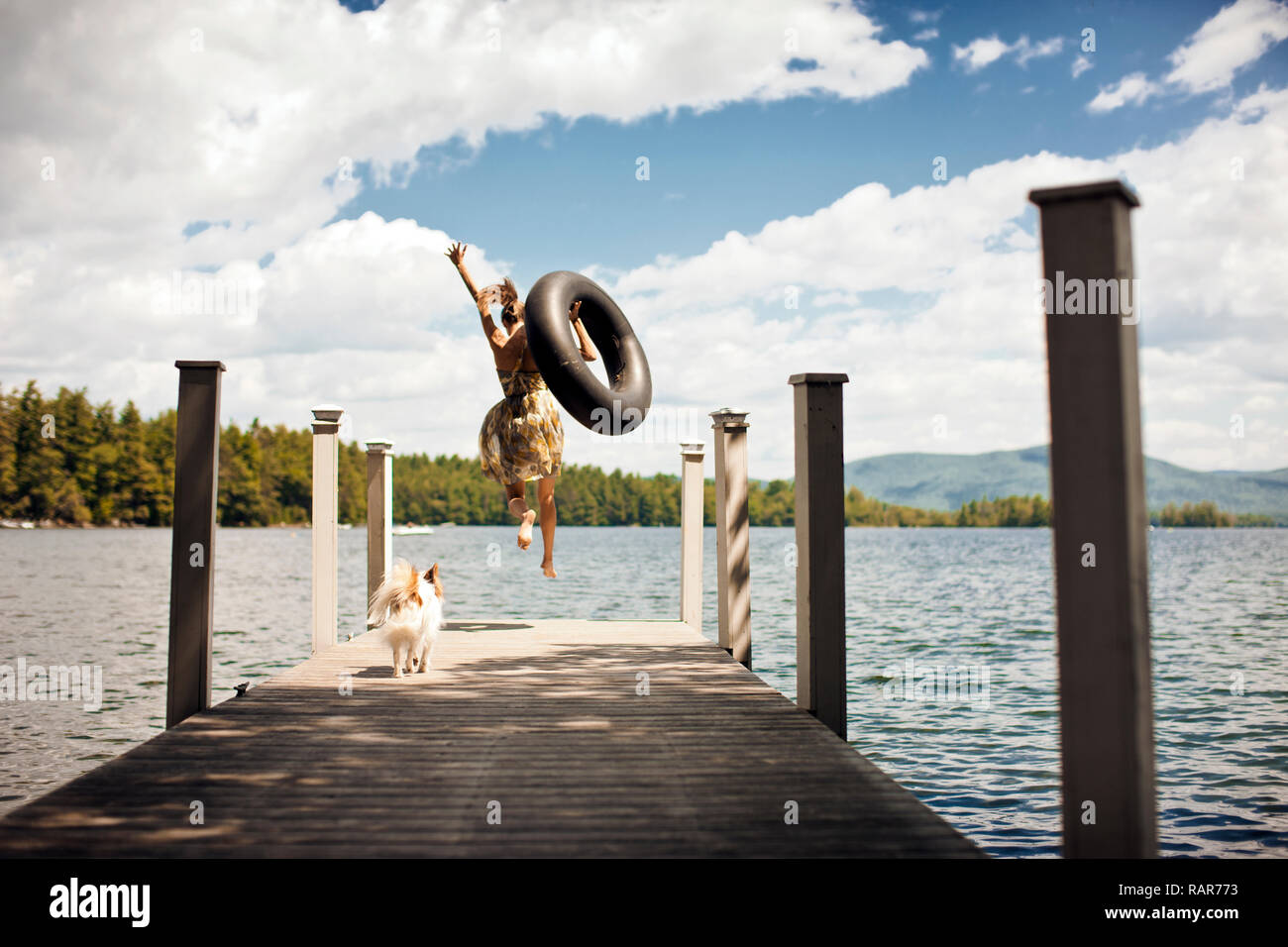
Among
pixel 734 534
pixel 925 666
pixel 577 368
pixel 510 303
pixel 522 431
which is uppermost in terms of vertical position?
pixel 510 303

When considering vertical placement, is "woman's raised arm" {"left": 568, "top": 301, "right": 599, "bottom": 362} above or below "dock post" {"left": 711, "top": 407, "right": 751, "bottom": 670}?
above

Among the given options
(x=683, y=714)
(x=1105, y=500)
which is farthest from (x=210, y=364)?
(x=1105, y=500)

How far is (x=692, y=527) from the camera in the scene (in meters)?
6.23

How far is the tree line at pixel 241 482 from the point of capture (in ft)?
168

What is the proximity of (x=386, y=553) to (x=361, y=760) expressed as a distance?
3611 millimetres

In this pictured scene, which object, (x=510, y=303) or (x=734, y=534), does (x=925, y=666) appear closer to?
(x=734, y=534)

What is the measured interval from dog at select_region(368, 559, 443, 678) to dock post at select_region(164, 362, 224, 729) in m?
0.92

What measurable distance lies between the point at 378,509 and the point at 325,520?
1149mm

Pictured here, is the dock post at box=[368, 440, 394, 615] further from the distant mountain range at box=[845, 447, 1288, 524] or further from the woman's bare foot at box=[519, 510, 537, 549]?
the distant mountain range at box=[845, 447, 1288, 524]

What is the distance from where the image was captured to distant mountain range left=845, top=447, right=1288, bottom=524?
293 ft

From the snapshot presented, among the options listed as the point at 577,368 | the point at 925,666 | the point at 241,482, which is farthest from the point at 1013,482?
the point at 577,368

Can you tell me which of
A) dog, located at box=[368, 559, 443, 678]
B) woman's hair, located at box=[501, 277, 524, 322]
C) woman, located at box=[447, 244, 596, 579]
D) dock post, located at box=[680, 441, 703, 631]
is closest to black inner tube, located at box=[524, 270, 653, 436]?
→ woman, located at box=[447, 244, 596, 579]
